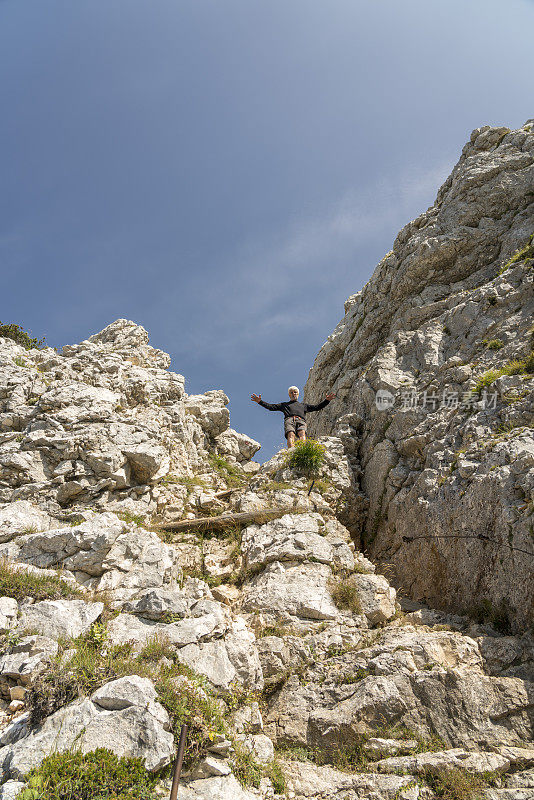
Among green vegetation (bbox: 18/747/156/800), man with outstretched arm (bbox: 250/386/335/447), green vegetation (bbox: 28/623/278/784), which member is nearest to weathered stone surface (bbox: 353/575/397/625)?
green vegetation (bbox: 28/623/278/784)

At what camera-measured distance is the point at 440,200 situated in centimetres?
2127

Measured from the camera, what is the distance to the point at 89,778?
531cm

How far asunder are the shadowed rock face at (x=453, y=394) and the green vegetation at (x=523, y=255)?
0.07 metres

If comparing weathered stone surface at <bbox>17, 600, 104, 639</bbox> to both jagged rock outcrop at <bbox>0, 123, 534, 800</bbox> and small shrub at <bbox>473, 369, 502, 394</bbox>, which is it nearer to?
jagged rock outcrop at <bbox>0, 123, 534, 800</bbox>

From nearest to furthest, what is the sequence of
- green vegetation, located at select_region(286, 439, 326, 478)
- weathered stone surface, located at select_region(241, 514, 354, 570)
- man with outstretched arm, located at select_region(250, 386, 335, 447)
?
weathered stone surface, located at select_region(241, 514, 354, 570), green vegetation, located at select_region(286, 439, 326, 478), man with outstretched arm, located at select_region(250, 386, 335, 447)

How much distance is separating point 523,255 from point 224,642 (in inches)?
603

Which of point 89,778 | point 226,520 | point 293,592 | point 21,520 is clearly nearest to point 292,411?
point 226,520

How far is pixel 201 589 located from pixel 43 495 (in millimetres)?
5293

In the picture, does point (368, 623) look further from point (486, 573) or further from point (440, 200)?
point (440, 200)

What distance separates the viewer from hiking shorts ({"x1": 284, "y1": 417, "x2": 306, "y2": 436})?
17.5 meters

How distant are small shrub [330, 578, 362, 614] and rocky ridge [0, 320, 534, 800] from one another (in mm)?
34

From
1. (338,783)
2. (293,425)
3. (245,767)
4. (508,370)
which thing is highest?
(293,425)

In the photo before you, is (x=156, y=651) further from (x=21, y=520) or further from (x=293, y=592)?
(x=21, y=520)

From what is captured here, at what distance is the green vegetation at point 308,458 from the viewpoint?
47.4 ft
